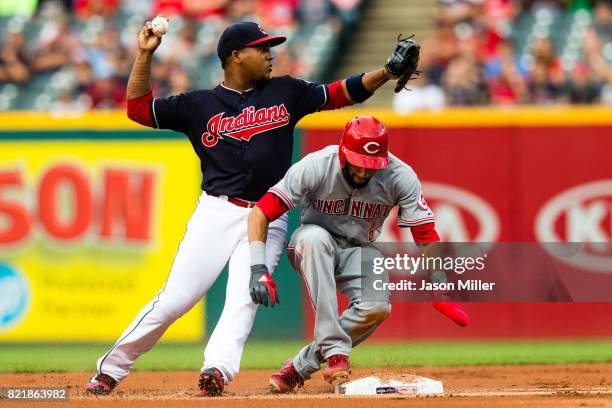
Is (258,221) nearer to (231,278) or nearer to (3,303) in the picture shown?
(231,278)

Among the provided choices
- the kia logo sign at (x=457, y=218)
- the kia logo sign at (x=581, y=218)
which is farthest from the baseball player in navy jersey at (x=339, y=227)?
the kia logo sign at (x=581, y=218)

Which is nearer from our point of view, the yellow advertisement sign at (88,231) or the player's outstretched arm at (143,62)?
the player's outstretched arm at (143,62)

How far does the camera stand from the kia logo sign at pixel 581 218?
9711 millimetres

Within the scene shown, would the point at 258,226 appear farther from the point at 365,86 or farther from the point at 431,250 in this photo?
the point at 365,86

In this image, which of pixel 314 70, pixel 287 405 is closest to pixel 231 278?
pixel 287 405

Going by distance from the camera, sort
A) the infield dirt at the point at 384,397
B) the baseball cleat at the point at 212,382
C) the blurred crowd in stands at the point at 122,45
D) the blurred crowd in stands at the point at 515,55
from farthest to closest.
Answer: the blurred crowd in stands at the point at 122,45, the blurred crowd in stands at the point at 515,55, the baseball cleat at the point at 212,382, the infield dirt at the point at 384,397

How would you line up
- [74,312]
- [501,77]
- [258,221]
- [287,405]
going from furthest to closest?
[501,77], [74,312], [258,221], [287,405]

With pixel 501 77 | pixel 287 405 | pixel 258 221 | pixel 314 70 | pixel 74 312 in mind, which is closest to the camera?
pixel 287 405

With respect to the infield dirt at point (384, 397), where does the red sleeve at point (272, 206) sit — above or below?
above

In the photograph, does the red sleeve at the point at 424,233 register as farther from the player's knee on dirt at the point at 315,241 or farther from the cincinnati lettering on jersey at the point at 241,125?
the cincinnati lettering on jersey at the point at 241,125

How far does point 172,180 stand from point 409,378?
3.93 metres

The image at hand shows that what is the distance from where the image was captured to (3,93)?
42.7ft

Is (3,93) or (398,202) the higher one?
(3,93)

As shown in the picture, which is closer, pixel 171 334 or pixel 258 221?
pixel 258 221
